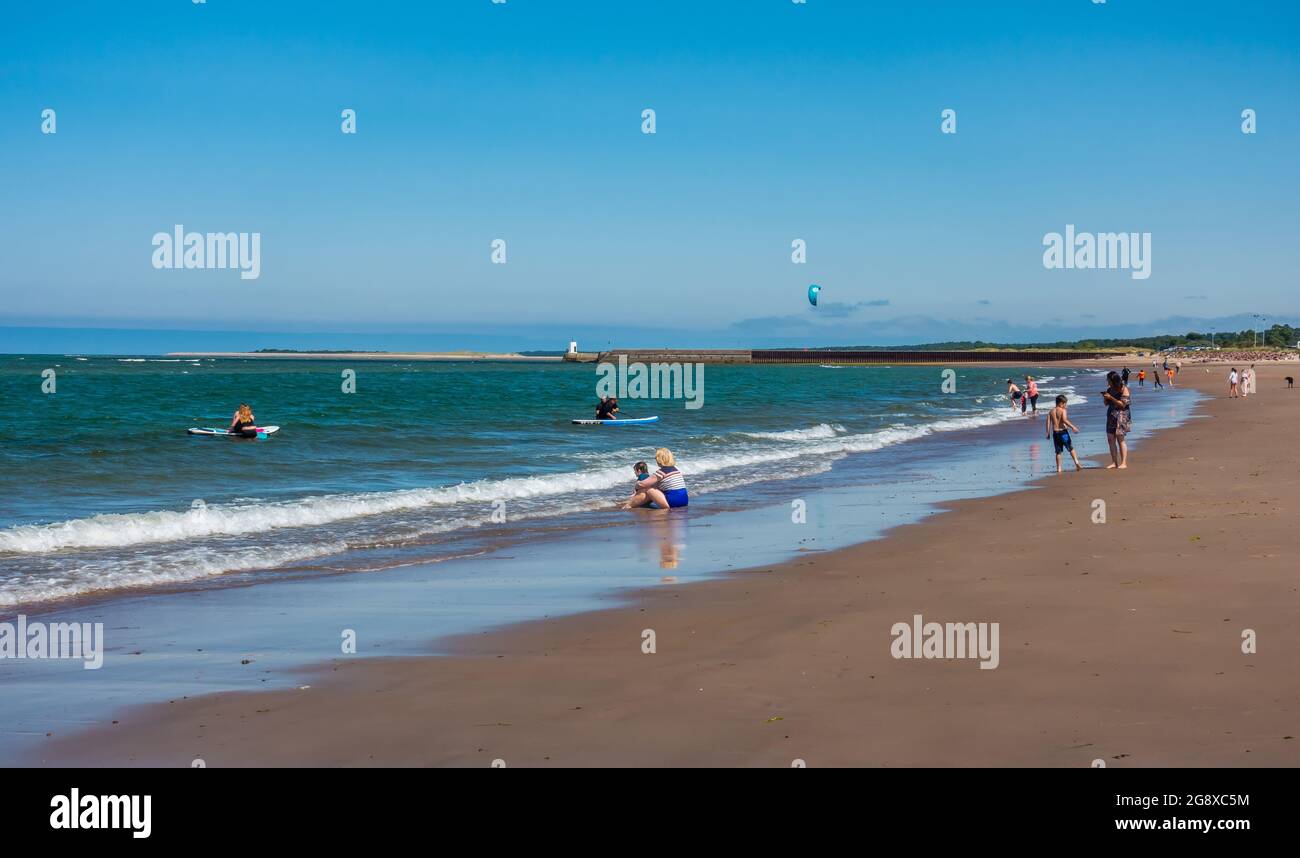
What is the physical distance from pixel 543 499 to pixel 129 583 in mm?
9178

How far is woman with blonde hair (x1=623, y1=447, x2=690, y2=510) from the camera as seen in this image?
60.2 ft

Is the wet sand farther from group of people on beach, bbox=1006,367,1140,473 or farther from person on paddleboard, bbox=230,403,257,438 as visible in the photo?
person on paddleboard, bbox=230,403,257,438

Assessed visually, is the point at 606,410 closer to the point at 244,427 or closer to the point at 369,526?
the point at 244,427

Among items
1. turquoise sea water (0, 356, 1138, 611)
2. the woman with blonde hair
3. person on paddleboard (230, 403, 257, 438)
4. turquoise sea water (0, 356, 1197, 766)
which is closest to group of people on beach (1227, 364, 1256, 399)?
turquoise sea water (0, 356, 1138, 611)

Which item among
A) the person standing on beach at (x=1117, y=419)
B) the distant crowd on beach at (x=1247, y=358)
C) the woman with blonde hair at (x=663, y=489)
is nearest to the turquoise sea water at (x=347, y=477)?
the woman with blonde hair at (x=663, y=489)

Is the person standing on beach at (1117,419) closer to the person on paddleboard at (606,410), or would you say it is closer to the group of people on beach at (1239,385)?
the person on paddleboard at (606,410)

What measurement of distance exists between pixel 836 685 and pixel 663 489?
448 inches

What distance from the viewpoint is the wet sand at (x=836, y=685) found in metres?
5.90

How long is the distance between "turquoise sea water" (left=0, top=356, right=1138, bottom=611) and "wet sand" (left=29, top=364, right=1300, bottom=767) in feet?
17.3

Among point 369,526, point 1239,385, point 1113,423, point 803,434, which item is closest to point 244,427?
point 369,526

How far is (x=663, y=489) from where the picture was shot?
60.5ft

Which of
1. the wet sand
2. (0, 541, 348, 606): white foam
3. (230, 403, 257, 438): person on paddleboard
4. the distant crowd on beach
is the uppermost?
the distant crowd on beach

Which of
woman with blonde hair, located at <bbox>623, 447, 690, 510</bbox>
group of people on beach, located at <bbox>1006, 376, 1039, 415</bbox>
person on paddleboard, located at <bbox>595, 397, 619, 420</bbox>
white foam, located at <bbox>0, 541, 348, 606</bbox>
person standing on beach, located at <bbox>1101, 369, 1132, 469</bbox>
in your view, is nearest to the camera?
white foam, located at <bbox>0, 541, 348, 606</bbox>
